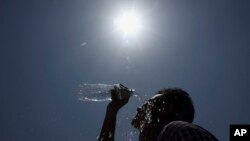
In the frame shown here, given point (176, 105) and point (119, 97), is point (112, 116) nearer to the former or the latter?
point (119, 97)

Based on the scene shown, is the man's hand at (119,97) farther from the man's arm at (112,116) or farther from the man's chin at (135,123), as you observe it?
the man's chin at (135,123)

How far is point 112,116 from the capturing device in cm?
419

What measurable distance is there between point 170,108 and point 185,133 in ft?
3.20

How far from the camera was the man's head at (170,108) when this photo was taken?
2425mm

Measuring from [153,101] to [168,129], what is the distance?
3.72 ft

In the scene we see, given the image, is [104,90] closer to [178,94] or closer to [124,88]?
[124,88]

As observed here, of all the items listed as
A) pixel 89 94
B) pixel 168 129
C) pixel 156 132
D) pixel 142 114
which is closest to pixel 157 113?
pixel 156 132

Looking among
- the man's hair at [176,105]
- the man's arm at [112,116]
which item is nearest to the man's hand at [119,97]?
the man's arm at [112,116]

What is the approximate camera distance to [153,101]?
2746 mm

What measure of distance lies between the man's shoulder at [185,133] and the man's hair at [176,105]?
79 centimetres

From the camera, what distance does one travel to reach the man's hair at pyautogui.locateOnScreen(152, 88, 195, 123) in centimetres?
242

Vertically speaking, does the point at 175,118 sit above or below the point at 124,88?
below

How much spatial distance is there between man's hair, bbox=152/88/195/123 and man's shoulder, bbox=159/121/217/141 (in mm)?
792

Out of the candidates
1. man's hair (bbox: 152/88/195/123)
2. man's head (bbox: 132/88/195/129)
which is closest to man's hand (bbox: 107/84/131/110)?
man's head (bbox: 132/88/195/129)
